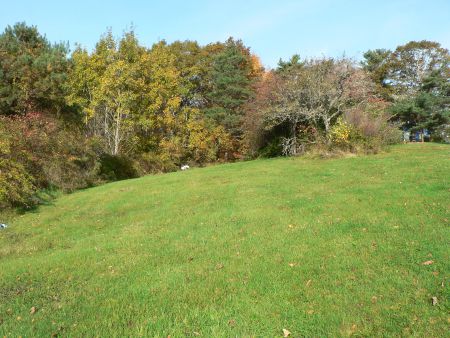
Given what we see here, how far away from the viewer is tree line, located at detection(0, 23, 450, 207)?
1741 cm

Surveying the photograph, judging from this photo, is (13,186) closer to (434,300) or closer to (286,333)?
(286,333)

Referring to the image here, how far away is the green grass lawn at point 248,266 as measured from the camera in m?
4.14

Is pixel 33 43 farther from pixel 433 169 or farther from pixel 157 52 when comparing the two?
pixel 433 169

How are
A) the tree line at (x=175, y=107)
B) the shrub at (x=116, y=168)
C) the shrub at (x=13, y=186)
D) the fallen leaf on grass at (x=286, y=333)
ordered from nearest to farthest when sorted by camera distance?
the fallen leaf on grass at (x=286, y=333) < the shrub at (x=13, y=186) < the tree line at (x=175, y=107) < the shrub at (x=116, y=168)

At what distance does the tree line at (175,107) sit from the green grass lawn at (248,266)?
19.8 feet

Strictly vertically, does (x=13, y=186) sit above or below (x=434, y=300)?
above


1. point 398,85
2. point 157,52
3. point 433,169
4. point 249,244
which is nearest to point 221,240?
point 249,244

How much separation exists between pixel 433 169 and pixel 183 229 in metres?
7.74

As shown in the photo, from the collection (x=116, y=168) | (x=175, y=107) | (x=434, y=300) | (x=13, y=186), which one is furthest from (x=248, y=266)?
(x=175, y=107)

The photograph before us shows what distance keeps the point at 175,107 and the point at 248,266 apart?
92.6 ft

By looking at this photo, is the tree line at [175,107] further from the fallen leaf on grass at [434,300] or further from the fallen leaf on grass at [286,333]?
the fallen leaf on grass at [434,300]

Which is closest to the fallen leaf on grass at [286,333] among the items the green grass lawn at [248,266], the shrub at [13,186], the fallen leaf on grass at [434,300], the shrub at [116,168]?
the green grass lawn at [248,266]

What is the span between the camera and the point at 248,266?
5.60m

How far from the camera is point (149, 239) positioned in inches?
301
